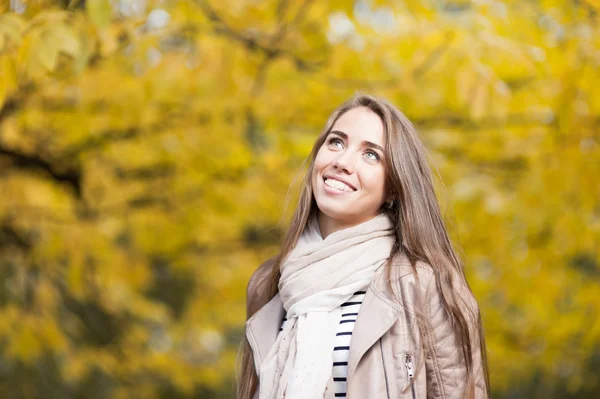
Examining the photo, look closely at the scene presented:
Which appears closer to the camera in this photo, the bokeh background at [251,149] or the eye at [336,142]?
the eye at [336,142]

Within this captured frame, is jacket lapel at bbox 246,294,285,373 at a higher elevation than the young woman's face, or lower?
lower

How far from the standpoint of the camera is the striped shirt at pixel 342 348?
260 cm

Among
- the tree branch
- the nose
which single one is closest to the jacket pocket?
the nose

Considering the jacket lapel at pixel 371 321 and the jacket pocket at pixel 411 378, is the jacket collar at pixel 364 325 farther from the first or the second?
the jacket pocket at pixel 411 378

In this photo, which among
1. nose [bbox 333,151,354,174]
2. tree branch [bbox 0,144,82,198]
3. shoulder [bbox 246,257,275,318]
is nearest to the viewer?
nose [bbox 333,151,354,174]

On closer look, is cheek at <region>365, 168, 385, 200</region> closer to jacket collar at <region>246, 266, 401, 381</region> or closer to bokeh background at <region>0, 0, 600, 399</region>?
jacket collar at <region>246, 266, 401, 381</region>

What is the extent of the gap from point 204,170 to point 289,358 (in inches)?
125

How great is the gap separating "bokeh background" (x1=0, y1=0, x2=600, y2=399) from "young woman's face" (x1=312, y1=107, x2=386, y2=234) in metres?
0.72

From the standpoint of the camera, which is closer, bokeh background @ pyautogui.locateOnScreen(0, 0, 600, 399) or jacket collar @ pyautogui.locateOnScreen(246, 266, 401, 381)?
jacket collar @ pyautogui.locateOnScreen(246, 266, 401, 381)

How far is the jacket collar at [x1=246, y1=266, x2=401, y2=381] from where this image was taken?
252cm

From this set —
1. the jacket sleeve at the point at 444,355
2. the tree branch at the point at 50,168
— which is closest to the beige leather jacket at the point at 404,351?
the jacket sleeve at the point at 444,355

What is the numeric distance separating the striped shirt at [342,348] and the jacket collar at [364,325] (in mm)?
73

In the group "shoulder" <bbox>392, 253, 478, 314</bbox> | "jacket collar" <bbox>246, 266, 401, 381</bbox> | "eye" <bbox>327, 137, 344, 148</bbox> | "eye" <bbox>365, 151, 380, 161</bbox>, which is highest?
"eye" <bbox>327, 137, 344, 148</bbox>

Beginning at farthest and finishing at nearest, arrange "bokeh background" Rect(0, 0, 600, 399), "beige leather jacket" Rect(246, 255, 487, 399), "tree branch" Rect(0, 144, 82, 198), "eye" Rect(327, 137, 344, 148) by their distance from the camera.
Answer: "tree branch" Rect(0, 144, 82, 198)
"bokeh background" Rect(0, 0, 600, 399)
"eye" Rect(327, 137, 344, 148)
"beige leather jacket" Rect(246, 255, 487, 399)
